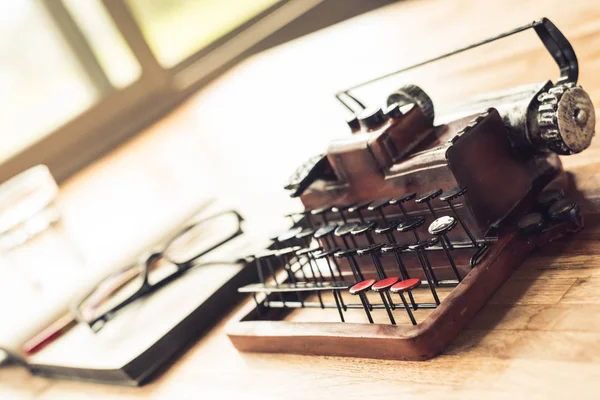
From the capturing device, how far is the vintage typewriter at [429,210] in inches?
38.0

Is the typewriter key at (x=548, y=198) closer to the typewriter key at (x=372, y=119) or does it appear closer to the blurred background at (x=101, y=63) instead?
the typewriter key at (x=372, y=119)

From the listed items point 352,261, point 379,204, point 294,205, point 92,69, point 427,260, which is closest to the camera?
point 427,260

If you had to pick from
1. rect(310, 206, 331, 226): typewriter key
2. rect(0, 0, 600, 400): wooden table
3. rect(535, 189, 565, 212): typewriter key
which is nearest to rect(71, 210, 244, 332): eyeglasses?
rect(0, 0, 600, 400): wooden table

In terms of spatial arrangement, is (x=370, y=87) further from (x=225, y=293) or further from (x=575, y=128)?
(x=575, y=128)

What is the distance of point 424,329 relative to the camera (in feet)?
2.93

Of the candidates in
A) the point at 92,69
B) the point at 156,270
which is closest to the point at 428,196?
the point at 156,270

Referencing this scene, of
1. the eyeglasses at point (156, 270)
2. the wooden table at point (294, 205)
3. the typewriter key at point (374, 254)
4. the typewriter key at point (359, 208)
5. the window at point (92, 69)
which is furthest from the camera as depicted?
the window at point (92, 69)

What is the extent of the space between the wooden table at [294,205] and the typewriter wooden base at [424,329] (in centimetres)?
2

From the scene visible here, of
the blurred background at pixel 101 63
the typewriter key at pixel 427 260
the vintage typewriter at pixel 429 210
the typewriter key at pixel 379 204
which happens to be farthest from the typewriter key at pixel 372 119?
the blurred background at pixel 101 63

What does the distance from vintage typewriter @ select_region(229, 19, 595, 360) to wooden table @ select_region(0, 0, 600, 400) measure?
0.03 metres

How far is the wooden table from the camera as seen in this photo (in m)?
0.84

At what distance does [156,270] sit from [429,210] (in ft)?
2.94

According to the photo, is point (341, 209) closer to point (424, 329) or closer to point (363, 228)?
point (363, 228)

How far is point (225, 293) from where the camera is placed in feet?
4.69
